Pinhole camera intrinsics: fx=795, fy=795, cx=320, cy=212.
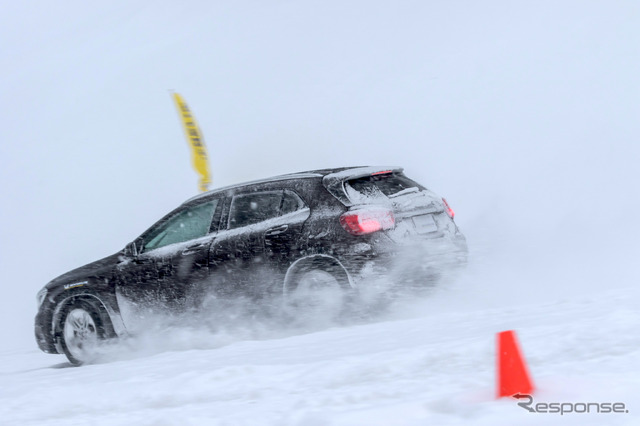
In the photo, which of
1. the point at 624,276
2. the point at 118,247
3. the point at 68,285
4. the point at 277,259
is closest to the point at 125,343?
the point at 68,285

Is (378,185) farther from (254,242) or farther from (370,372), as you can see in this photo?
(370,372)

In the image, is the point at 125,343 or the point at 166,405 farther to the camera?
the point at 125,343

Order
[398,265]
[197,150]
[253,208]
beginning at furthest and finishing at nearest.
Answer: [197,150]
[253,208]
[398,265]

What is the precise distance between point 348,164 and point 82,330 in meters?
17.0

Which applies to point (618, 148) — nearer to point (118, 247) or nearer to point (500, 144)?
point (500, 144)

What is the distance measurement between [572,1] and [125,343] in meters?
29.1

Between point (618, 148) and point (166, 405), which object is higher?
point (618, 148)

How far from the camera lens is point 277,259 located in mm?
6602

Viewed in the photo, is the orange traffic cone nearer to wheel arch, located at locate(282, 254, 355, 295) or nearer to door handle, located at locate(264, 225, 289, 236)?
wheel arch, located at locate(282, 254, 355, 295)

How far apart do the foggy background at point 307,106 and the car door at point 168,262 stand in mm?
4861

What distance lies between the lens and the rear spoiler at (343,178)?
653cm

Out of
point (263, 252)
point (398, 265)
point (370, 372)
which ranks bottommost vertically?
point (370, 372)

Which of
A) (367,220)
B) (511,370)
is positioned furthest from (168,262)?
(511,370)

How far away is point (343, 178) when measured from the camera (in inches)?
262
